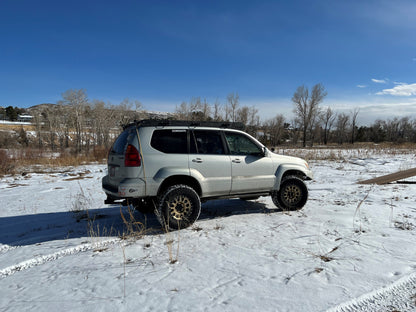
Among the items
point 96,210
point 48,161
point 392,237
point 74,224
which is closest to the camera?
point 392,237

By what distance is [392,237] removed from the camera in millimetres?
3916

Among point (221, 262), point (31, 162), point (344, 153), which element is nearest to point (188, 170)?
point (221, 262)

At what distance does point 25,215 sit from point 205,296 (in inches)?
219

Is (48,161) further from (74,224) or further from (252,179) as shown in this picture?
(252,179)

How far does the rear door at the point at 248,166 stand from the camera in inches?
198

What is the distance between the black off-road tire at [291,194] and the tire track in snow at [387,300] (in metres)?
2.91

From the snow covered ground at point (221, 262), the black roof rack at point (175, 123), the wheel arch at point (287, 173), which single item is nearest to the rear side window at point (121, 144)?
the black roof rack at point (175, 123)

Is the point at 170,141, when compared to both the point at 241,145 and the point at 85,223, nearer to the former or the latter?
the point at 241,145

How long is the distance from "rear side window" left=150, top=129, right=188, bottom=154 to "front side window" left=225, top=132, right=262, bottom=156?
988 millimetres

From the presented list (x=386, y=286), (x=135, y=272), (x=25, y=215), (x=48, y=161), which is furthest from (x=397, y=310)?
(x=48, y=161)

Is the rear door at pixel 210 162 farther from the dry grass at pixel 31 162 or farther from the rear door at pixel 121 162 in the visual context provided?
the dry grass at pixel 31 162

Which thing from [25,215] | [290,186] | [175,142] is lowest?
[25,215]

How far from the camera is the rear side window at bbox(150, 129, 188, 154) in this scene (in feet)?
14.4

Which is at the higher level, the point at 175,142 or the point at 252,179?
the point at 175,142
